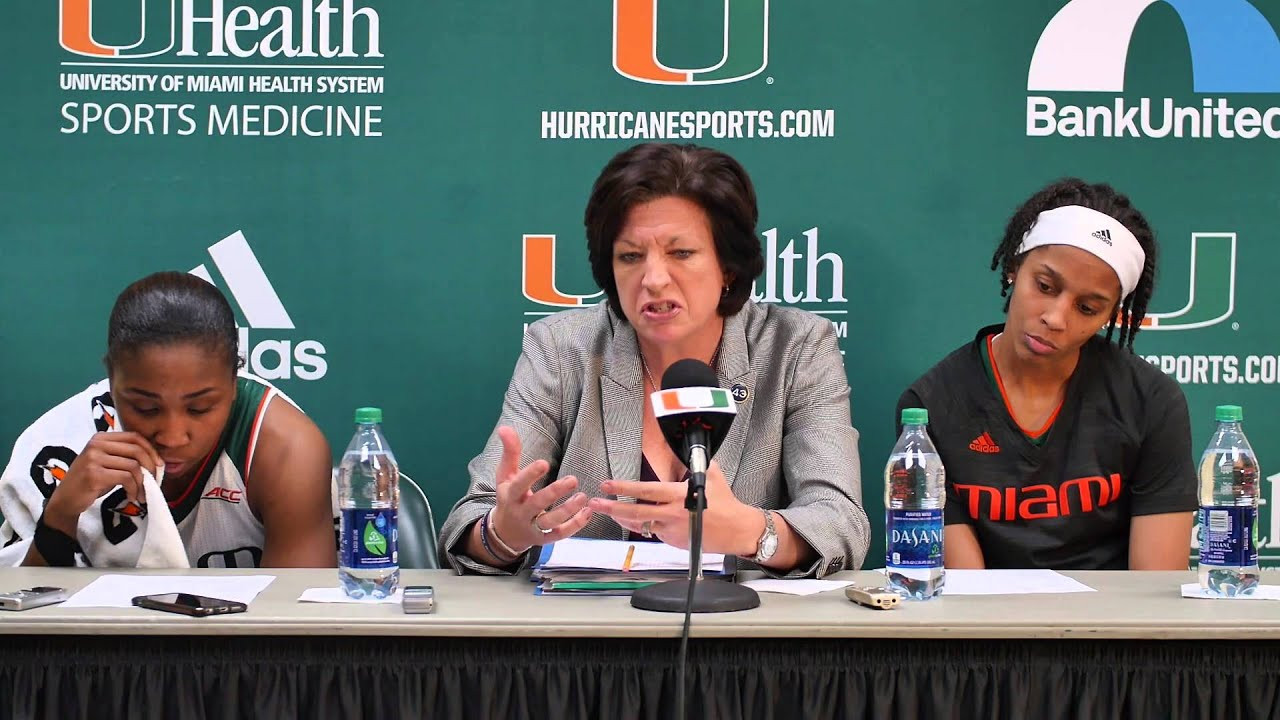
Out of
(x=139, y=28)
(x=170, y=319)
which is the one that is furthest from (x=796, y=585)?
(x=139, y=28)

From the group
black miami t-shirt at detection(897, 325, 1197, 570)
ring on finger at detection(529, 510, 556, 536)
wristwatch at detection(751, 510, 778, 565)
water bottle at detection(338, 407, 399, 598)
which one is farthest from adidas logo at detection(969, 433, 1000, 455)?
water bottle at detection(338, 407, 399, 598)

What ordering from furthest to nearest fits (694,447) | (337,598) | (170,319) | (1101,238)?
(1101,238), (170,319), (337,598), (694,447)

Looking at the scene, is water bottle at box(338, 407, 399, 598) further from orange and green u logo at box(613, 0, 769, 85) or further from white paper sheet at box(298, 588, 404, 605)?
orange and green u logo at box(613, 0, 769, 85)

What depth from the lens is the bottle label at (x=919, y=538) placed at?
1.63m

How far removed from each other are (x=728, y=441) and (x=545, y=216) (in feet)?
3.02

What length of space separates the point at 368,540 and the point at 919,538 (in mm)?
738

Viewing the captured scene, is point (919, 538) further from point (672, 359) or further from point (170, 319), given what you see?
point (170, 319)

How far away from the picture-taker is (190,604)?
153 centimetres

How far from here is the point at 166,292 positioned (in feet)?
7.00

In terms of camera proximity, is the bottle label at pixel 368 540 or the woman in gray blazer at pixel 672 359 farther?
the woman in gray blazer at pixel 672 359

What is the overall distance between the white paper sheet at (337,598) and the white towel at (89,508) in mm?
466

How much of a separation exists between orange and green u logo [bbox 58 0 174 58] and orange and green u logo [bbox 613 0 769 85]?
1.03 metres

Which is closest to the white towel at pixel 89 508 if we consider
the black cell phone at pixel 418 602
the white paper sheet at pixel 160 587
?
the white paper sheet at pixel 160 587

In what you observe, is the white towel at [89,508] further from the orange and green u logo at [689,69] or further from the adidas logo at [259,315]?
the orange and green u logo at [689,69]
